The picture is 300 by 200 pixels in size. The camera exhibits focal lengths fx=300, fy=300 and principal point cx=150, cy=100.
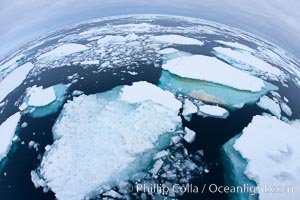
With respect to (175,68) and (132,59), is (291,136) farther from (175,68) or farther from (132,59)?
(132,59)

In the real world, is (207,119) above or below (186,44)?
above

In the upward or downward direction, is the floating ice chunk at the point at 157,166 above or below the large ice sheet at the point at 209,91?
above

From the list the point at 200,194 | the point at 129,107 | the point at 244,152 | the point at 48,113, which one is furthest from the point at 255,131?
the point at 48,113

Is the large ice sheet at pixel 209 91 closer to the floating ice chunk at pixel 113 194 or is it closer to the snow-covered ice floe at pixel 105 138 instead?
the snow-covered ice floe at pixel 105 138

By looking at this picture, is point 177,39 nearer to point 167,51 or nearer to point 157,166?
point 167,51

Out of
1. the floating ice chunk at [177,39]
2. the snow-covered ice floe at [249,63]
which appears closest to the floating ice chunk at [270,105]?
the snow-covered ice floe at [249,63]

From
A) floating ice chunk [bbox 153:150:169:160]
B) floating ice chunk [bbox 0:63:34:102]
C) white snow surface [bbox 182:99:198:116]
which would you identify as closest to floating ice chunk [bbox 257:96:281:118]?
white snow surface [bbox 182:99:198:116]

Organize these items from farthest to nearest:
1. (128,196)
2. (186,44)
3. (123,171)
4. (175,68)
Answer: (186,44) < (175,68) < (123,171) < (128,196)
